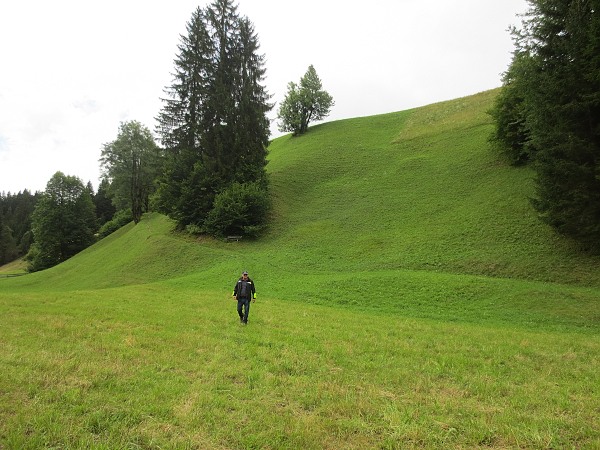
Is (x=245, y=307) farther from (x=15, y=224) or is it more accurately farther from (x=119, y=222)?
(x=15, y=224)

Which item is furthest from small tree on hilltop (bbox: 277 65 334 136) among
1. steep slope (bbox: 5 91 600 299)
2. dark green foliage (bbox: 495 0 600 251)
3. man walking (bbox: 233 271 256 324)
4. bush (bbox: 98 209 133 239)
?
man walking (bbox: 233 271 256 324)

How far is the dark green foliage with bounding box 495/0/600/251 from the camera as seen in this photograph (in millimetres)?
19547

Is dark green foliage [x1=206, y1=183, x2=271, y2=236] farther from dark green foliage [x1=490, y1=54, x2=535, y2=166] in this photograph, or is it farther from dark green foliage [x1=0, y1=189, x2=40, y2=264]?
dark green foliage [x1=0, y1=189, x2=40, y2=264]

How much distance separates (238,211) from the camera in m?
33.3

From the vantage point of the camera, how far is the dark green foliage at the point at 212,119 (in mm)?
35844

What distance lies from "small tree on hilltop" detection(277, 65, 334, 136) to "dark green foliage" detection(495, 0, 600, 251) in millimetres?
50218

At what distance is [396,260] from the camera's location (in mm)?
25734

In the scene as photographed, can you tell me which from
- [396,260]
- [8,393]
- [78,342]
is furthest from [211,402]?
[396,260]

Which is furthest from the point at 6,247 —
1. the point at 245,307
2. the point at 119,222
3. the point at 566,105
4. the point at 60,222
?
the point at 566,105

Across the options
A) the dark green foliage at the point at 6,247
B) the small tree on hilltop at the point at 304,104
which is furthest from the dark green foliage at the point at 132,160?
the dark green foliage at the point at 6,247

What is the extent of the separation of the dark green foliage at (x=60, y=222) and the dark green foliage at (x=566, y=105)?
63007mm

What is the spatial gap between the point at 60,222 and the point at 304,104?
47065 mm

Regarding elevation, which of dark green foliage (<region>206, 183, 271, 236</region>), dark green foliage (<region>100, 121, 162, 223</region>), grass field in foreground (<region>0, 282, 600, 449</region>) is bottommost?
grass field in foreground (<region>0, 282, 600, 449</region>)

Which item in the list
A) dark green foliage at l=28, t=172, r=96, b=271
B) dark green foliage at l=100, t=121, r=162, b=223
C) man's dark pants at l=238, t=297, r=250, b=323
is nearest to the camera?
man's dark pants at l=238, t=297, r=250, b=323
